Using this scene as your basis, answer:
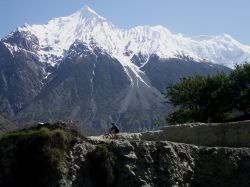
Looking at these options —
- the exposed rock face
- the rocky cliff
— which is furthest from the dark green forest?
the rocky cliff

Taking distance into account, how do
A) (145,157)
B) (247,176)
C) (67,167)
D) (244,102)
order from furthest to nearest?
(244,102)
(247,176)
(145,157)
(67,167)

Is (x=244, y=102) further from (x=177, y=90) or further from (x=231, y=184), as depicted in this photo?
(x=231, y=184)

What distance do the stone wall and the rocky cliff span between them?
2148 millimetres

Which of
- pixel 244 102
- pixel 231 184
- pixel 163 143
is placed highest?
pixel 244 102

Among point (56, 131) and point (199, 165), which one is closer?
point (56, 131)

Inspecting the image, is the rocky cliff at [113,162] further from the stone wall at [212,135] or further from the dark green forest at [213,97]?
the dark green forest at [213,97]

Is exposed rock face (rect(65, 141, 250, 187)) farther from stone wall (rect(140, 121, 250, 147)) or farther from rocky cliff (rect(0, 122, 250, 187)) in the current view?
stone wall (rect(140, 121, 250, 147))

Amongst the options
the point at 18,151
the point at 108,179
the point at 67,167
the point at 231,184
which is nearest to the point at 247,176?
the point at 231,184

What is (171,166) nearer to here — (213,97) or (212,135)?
(212,135)

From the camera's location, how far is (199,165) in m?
34.2

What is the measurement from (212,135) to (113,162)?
8779mm

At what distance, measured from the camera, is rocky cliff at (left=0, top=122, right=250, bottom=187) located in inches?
1186

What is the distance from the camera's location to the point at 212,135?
37781 millimetres

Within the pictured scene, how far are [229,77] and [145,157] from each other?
5104 centimetres
